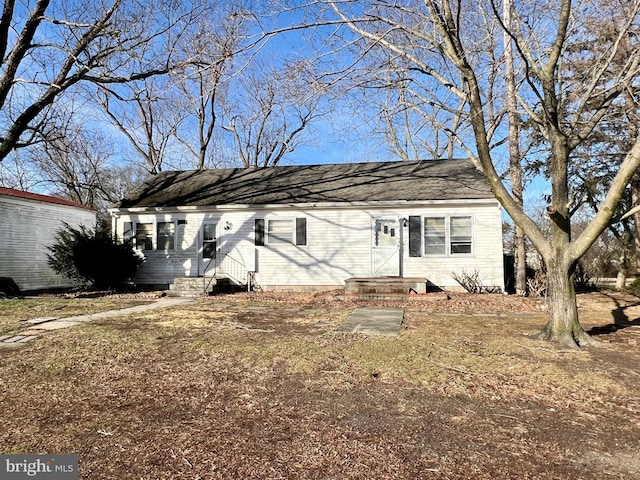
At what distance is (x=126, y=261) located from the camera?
47.7 ft

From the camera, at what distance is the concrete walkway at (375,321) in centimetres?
739

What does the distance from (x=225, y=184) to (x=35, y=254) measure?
8149 mm

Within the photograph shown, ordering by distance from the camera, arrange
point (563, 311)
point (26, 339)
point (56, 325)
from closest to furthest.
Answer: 1. point (563, 311)
2. point (26, 339)
3. point (56, 325)

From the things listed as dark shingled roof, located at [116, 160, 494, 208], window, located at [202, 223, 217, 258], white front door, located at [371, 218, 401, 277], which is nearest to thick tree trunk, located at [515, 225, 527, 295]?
dark shingled roof, located at [116, 160, 494, 208]

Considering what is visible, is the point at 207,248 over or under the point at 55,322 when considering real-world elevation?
over

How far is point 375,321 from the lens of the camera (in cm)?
838

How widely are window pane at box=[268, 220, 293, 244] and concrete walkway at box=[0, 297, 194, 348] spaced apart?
13.7 ft

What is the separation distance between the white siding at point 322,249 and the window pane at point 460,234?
0.65 ft

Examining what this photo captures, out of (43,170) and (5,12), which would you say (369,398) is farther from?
(43,170)

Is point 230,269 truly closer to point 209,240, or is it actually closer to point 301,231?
point 209,240

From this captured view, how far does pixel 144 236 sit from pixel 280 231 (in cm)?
547

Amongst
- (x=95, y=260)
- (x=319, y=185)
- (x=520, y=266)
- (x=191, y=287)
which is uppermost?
(x=319, y=185)

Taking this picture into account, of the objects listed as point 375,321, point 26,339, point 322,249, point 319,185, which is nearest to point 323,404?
point 375,321

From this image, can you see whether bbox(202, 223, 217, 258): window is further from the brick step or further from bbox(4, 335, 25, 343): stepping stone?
bbox(4, 335, 25, 343): stepping stone
